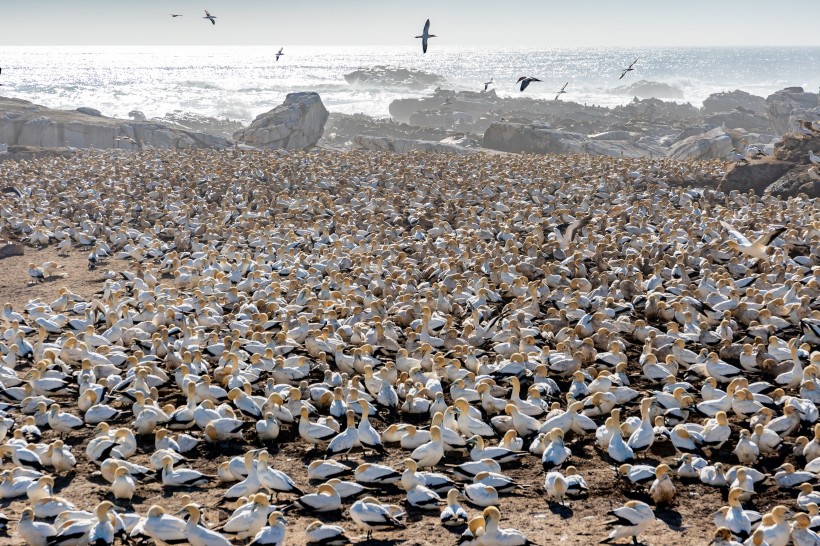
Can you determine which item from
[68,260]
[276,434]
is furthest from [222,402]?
[68,260]

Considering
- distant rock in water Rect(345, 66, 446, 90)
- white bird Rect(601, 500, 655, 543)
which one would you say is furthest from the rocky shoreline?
distant rock in water Rect(345, 66, 446, 90)

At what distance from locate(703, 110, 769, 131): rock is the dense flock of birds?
1444 inches

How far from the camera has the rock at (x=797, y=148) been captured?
83.7 feet

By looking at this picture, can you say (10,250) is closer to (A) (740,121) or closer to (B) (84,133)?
(B) (84,133)

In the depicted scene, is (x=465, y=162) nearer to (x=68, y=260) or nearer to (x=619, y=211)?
(x=619, y=211)

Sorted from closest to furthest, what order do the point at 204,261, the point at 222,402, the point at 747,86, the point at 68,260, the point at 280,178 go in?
1. the point at 222,402
2. the point at 204,261
3. the point at 68,260
4. the point at 280,178
5. the point at 747,86

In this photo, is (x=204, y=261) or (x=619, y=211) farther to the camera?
(x=619, y=211)

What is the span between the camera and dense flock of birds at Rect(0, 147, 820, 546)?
7.91 metres

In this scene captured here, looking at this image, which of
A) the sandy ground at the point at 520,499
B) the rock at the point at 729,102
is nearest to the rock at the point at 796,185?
the sandy ground at the point at 520,499

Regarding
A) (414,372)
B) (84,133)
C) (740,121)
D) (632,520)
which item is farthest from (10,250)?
(740,121)

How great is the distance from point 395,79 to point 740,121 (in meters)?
75.3

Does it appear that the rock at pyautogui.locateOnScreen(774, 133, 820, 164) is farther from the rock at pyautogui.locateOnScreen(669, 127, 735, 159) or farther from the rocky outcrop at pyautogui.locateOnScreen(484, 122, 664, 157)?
the rocky outcrop at pyautogui.locateOnScreen(484, 122, 664, 157)

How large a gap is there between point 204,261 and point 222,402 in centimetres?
753

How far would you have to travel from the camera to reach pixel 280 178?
28.3 m
